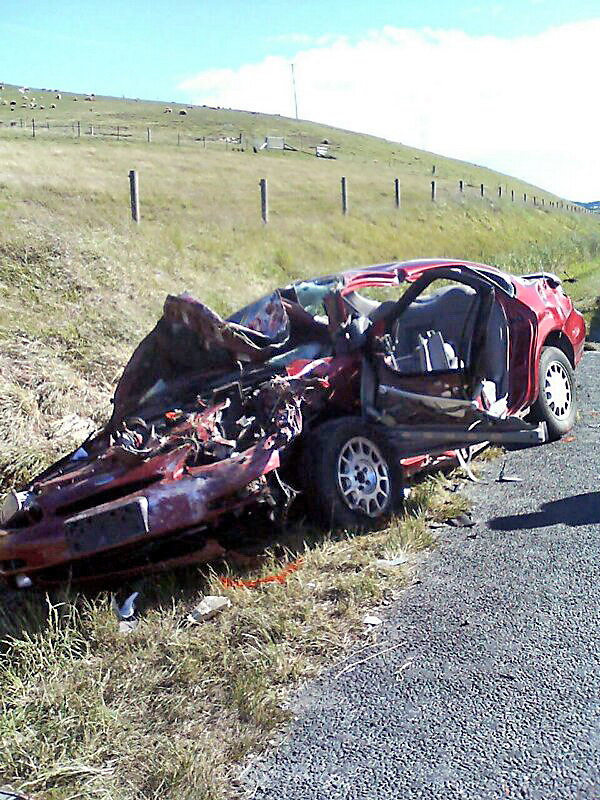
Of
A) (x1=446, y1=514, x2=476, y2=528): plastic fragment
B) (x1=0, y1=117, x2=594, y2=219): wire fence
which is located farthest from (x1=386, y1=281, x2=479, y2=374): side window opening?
(x1=0, y1=117, x2=594, y2=219): wire fence

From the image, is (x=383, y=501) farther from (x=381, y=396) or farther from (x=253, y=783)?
(x=253, y=783)

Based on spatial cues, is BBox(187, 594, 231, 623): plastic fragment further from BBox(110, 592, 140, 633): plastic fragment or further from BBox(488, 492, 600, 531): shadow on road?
BBox(488, 492, 600, 531): shadow on road

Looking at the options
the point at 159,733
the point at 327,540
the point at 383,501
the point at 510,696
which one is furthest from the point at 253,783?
the point at 383,501

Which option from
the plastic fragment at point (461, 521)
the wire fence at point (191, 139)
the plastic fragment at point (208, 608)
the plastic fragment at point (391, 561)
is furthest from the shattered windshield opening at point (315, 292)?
the wire fence at point (191, 139)

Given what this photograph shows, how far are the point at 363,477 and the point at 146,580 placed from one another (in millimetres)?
1430

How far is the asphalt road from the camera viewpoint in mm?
2930

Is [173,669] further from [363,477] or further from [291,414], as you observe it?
[363,477]

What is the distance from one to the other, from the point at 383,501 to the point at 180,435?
4.38 ft

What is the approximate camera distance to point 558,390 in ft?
23.4

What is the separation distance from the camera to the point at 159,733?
325 cm

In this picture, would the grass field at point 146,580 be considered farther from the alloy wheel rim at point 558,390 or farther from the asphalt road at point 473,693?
the alloy wheel rim at point 558,390

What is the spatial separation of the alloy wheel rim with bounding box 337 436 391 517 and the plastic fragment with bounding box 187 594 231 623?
1.06 meters

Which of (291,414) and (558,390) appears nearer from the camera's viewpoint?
(291,414)

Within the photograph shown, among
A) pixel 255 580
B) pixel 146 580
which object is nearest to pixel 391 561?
pixel 255 580
